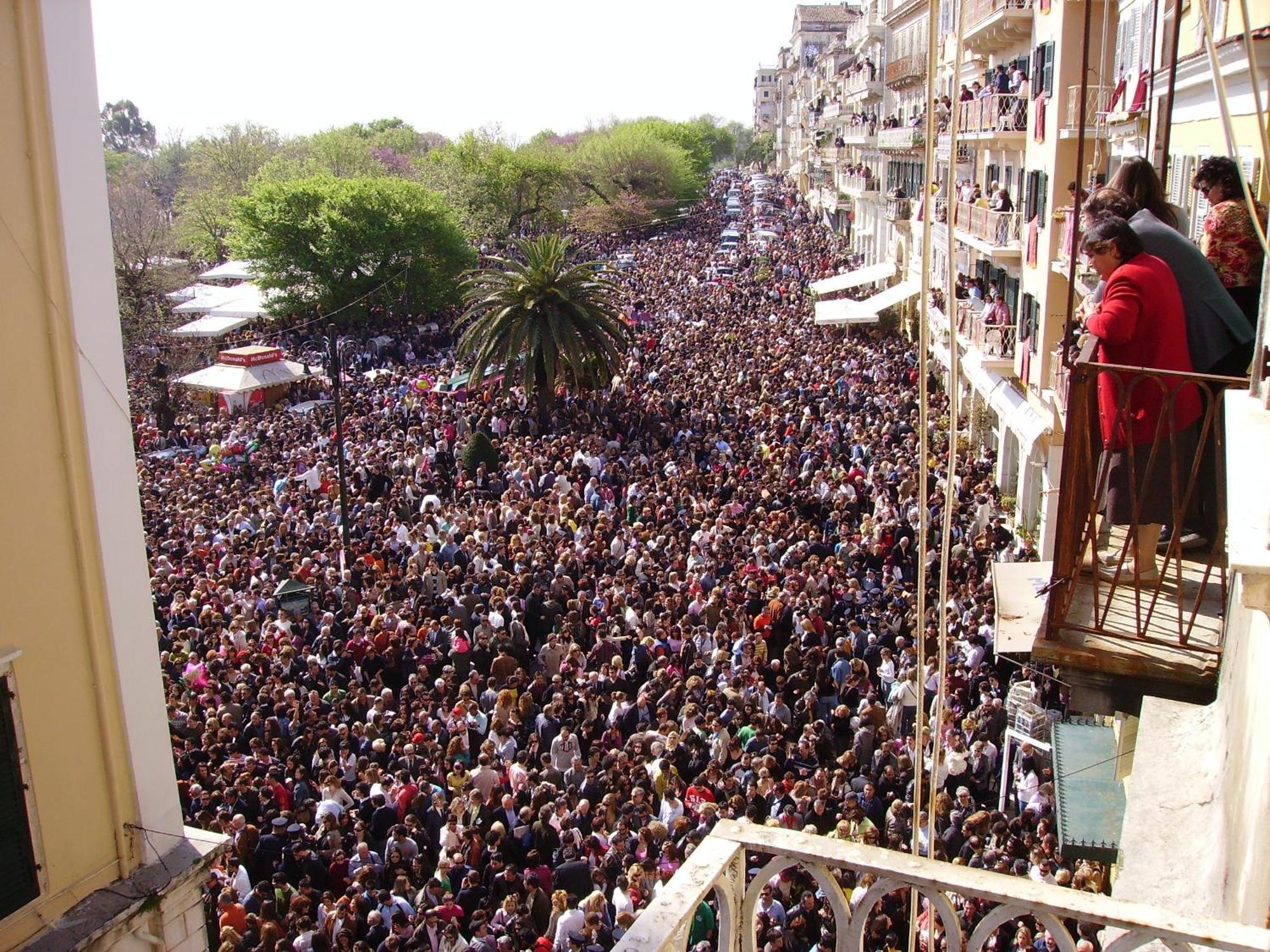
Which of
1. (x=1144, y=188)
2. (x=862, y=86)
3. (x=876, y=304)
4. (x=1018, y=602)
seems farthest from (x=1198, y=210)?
(x=862, y=86)

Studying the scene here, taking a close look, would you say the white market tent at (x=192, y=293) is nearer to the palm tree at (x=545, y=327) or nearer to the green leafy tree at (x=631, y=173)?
the palm tree at (x=545, y=327)

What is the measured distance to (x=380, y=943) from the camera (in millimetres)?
7594

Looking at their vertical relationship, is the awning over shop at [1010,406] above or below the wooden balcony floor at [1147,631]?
below

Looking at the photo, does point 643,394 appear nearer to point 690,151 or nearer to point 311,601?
point 311,601

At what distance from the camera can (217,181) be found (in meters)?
59.7

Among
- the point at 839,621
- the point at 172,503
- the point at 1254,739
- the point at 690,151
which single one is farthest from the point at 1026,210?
the point at 690,151

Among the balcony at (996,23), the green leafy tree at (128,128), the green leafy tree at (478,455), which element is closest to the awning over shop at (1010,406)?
the balcony at (996,23)

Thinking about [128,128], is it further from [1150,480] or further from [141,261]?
[1150,480]

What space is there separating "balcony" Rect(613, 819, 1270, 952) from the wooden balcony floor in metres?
1.70

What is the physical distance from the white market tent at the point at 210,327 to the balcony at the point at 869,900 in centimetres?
3354

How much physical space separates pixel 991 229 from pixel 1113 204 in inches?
731

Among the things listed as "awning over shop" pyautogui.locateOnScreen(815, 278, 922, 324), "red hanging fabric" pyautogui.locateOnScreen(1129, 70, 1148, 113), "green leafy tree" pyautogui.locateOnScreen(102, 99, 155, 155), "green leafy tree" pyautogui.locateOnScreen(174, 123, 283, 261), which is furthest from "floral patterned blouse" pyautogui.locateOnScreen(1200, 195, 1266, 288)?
"green leafy tree" pyautogui.locateOnScreen(102, 99, 155, 155)

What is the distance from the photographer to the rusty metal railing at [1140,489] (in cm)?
418

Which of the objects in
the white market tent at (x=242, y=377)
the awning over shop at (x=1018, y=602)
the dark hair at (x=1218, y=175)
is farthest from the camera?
the white market tent at (x=242, y=377)
